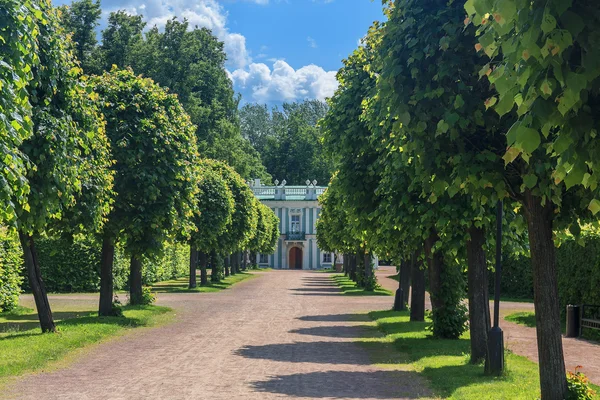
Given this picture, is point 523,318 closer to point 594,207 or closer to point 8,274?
point 8,274

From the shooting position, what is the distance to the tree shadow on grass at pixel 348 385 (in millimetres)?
11549

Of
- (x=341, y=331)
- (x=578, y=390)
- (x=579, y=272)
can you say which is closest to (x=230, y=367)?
(x=578, y=390)

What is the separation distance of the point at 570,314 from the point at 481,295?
27.8ft

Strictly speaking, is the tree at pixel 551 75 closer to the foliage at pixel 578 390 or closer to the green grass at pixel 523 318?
the foliage at pixel 578 390

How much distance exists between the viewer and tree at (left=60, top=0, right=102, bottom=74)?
62.4 metres

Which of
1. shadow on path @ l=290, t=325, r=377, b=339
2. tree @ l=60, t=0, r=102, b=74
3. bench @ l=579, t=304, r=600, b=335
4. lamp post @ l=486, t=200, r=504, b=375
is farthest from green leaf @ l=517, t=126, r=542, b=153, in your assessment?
tree @ l=60, t=0, r=102, b=74

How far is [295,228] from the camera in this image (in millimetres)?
110438

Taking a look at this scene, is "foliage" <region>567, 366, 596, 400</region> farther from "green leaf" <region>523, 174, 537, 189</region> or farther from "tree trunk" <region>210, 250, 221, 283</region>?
"tree trunk" <region>210, 250, 221, 283</region>

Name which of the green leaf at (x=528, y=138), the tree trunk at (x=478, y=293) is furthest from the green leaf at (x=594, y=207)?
the tree trunk at (x=478, y=293)

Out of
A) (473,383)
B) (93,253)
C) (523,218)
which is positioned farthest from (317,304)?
(523,218)

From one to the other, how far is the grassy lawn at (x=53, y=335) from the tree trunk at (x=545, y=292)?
767 cm

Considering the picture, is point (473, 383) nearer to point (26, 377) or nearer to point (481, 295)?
point (481, 295)

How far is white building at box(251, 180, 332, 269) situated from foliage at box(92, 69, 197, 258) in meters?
85.3

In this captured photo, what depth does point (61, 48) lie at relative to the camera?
51.2 feet
